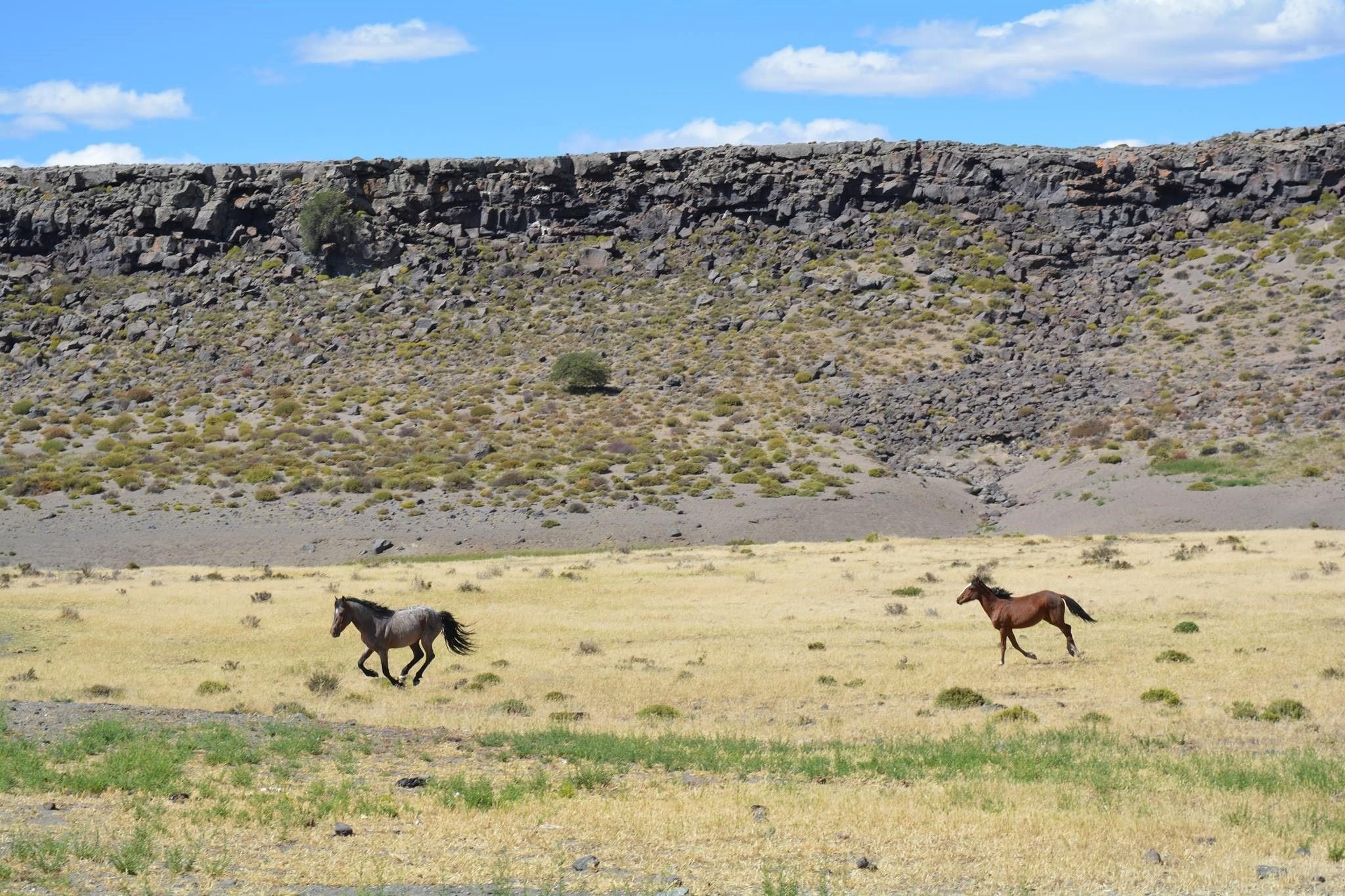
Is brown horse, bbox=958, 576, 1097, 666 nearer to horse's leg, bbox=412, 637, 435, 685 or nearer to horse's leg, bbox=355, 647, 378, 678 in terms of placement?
horse's leg, bbox=412, 637, 435, 685

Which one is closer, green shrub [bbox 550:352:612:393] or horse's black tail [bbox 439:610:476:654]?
horse's black tail [bbox 439:610:476:654]

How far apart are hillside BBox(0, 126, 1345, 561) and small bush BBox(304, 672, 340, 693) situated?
3942 cm

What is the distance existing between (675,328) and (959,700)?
70.5 m

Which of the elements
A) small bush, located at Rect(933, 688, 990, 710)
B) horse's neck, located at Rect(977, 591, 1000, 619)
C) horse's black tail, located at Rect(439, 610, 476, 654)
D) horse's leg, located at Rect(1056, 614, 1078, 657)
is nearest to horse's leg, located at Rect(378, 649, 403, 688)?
horse's black tail, located at Rect(439, 610, 476, 654)

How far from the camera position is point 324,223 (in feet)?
314

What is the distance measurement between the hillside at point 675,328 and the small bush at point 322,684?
39416mm

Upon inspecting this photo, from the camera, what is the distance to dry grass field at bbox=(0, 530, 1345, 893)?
10383 mm

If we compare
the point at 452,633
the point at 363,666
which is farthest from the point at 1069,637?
the point at 363,666

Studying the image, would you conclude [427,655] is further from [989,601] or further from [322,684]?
[989,601]

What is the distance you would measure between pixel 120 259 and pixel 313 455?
1391 inches

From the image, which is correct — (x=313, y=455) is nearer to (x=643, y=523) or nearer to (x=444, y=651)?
(x=643, y=523)

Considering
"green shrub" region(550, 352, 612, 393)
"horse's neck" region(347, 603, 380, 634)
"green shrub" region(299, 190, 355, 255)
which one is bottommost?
"horse's neck" region(347, 603, 380, 634)

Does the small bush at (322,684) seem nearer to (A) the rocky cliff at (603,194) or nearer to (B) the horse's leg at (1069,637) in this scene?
(B) the horse's leg at (1069,637)

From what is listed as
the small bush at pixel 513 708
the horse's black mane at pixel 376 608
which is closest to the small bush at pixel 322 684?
the horse's black mane at pixel 376 608
